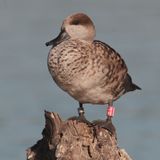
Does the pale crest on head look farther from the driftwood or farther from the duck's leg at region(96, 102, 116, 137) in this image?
the driftwood

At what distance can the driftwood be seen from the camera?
6.72 meters

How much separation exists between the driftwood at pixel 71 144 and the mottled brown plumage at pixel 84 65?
1.05 metres

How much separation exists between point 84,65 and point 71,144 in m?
1.51

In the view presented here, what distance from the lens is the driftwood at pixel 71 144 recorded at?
22.0 ft

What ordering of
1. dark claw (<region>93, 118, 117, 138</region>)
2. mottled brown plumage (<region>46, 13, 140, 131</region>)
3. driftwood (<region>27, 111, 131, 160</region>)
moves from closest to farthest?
driftwood (<region>27, 111, 131, 160</region>) < dark claw (<region>93, 118, 117, 138</region>) < mottled brown plumage (<region>46, 13, 140, 131</region>)

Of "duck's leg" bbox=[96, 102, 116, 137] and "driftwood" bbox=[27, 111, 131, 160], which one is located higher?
"driftwood" bbox=[27, 111, 131, 160]

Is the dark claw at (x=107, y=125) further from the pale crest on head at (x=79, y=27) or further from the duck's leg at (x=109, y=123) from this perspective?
the pale crest on head at (x=79, y=27)

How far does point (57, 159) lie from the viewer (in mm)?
6641

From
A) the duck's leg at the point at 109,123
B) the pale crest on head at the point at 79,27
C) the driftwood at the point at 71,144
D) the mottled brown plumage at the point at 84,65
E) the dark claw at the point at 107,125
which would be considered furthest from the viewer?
the pale crest on head at the point at 79,27

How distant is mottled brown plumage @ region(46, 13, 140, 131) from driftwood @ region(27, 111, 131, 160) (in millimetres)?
1048

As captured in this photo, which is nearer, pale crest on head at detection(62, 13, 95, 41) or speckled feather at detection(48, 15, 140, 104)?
speckled feather at detection(48, 15, 140, 104)

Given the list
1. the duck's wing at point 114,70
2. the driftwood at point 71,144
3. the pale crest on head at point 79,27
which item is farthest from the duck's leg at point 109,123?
the pale crest on head at point 79,27

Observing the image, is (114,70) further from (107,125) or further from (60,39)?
(107,125)

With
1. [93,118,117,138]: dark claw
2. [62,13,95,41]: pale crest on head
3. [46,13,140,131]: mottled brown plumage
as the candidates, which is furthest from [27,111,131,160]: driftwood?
[62,13,95,41]: pale crest on head
